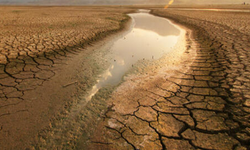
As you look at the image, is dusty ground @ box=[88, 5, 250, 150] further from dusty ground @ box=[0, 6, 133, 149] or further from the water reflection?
the water reflection

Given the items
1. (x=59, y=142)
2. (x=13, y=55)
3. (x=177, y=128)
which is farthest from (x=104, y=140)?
(x=13, y=55)

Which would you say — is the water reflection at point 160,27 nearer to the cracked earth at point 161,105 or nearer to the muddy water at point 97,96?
the muddy water at point 97,96

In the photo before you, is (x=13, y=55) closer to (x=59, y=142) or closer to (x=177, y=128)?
(x=59, y=142)

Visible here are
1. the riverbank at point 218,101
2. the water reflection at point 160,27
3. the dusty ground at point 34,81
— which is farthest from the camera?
the water reflection at point 160,27

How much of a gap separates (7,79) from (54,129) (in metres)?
1.95

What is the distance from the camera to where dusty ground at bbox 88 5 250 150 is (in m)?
1.62

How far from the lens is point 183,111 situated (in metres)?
2.08

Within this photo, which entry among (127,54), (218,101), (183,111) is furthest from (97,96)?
(127,54)

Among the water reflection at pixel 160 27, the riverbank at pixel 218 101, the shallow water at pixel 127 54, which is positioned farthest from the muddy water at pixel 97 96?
the water reflection at pixel 160 27

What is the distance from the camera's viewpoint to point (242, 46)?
14.5 feet

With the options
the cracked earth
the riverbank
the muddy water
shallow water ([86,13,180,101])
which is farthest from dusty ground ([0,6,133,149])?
the riverbank

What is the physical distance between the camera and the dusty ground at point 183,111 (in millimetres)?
1624

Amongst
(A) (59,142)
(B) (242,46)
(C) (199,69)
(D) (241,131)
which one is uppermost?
(B) (242,46)

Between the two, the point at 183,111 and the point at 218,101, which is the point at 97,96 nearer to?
the point at 183,111
